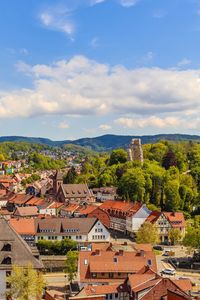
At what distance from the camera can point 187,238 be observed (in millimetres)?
78062

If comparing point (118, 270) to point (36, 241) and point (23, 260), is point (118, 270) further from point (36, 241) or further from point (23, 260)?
point (36, 241)

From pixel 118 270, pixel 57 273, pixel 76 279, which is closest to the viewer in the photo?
pixel 118 270

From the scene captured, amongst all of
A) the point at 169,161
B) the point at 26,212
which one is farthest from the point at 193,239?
the point at 169,161

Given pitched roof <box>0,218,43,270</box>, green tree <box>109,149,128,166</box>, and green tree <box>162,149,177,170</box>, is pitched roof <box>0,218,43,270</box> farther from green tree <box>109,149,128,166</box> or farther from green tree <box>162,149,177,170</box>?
green tree <box>109,149,128,166</box>

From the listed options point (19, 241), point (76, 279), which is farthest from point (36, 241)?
point (19, 241)

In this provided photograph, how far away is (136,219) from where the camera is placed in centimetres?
9688

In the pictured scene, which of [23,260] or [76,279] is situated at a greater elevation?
[23,260]

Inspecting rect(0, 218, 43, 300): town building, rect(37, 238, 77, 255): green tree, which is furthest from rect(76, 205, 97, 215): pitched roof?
rect(0, 218, 43, 300): town building

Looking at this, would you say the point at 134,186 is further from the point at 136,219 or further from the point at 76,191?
the point at 136,219

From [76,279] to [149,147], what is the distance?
11950cm

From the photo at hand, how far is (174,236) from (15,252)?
50.7 meters

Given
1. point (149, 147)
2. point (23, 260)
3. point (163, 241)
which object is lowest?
point (163, 241)

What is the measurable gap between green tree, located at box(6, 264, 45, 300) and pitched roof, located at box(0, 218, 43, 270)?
7.06ft

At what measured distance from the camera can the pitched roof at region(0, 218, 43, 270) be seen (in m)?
44.1
